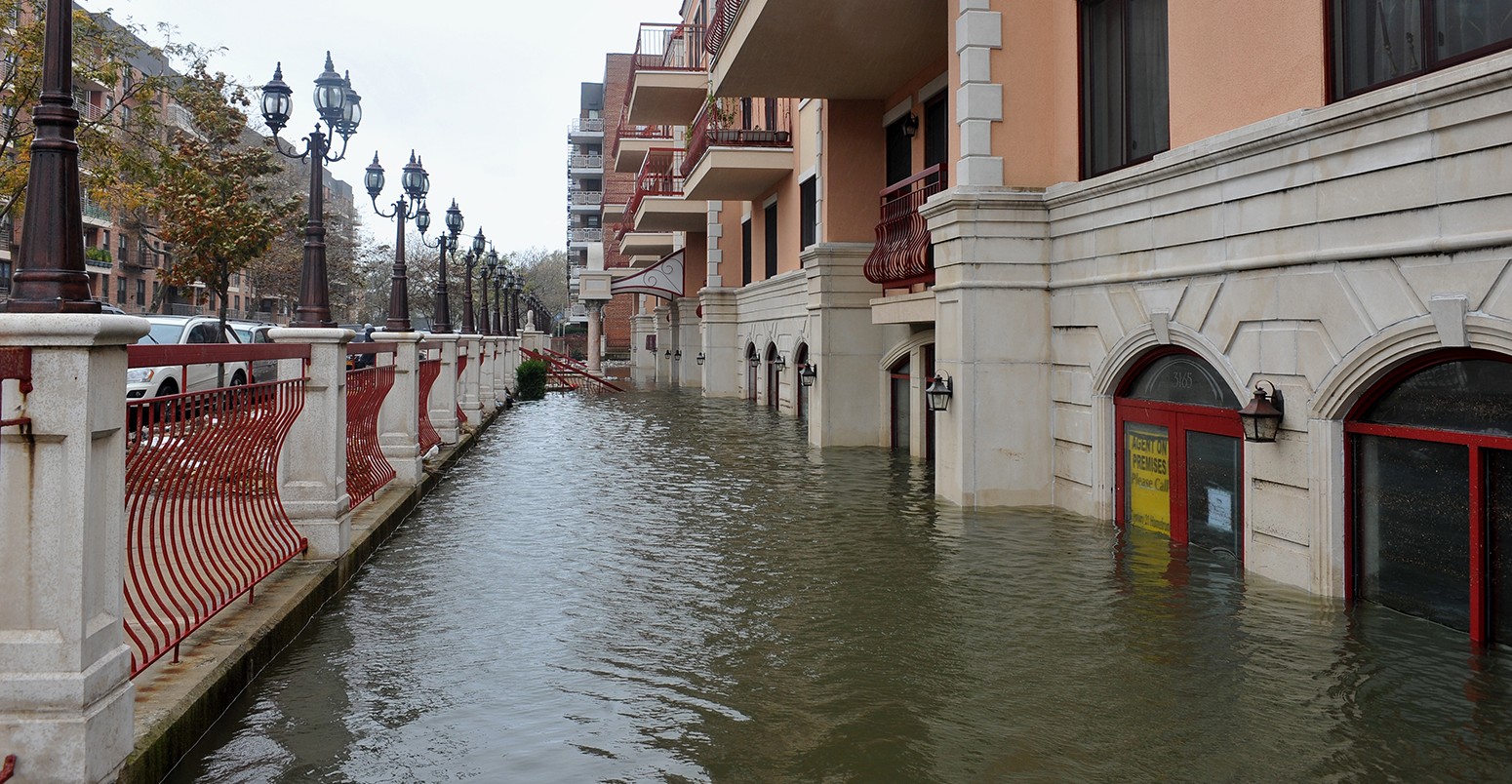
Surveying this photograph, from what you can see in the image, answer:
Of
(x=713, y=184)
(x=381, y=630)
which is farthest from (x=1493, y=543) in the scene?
(x=713, y=184)

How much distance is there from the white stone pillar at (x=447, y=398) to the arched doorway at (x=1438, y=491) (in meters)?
12.4

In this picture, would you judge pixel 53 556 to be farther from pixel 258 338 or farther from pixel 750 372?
pixel 750 372

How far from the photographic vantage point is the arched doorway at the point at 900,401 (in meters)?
17.2

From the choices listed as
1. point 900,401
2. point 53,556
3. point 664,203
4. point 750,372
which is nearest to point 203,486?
point 53,556

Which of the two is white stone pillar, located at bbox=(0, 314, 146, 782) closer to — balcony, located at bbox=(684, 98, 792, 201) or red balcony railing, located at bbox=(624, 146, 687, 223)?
balcony, located at bbox=(684, 98, 792, 201)

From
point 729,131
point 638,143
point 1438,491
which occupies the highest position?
point 638,143

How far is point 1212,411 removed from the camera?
878 centimetres

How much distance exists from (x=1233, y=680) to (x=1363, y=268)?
9.33 ft

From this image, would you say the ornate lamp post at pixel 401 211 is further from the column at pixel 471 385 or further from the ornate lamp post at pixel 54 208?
the ornate lamp post at pixel 54 208

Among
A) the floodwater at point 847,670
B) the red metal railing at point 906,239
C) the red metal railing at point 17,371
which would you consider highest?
the red metal railing at point 906,239

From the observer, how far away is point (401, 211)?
51.6 ft

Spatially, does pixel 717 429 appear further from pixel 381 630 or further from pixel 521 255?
pixel 521 255

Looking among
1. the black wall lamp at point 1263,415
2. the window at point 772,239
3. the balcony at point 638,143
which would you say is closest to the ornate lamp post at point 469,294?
the window at point 772,239

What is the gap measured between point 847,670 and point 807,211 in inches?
684
